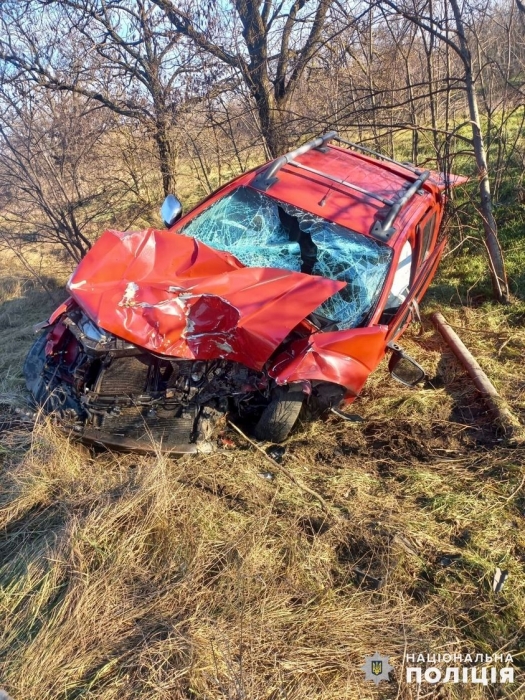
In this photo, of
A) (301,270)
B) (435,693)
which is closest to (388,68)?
(301,270)

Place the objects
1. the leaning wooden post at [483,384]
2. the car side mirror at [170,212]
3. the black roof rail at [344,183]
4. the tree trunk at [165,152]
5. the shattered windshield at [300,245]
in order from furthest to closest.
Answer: the tree trunk at [165,152] → the car side mirror at [170,212] → the black roof rail at [344,183] → the leaning wooden post at [483,384] → the shattered windshield at [300,245]

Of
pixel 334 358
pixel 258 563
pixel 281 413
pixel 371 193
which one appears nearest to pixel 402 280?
pixel 371 193

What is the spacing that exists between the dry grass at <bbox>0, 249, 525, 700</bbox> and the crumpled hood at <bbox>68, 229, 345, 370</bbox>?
0.76 meters

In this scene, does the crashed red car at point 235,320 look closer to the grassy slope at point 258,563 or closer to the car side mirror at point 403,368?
the car side mirror at point 403,368

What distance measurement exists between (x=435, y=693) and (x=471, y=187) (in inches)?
270

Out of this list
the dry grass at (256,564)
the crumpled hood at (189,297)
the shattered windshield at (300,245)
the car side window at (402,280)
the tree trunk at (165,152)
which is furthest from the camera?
the tree trunk at (165,152)

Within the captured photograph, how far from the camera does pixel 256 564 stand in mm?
2521

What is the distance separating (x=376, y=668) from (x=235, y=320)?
75.5 inches

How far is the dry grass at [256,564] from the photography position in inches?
81.0

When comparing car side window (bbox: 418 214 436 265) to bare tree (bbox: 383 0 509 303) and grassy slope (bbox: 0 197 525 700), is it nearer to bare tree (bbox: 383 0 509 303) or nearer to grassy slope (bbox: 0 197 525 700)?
bare tree (bbox: 383 0 509 303)

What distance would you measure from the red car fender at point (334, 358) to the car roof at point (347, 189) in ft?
2.95

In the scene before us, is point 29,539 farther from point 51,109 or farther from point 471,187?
point 471,187

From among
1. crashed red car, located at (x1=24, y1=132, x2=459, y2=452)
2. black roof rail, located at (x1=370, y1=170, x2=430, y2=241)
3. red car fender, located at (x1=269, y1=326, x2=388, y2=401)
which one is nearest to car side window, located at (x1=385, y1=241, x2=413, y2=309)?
crashed red car, located at (x1=24, y1=132, x2=459, y2=452)

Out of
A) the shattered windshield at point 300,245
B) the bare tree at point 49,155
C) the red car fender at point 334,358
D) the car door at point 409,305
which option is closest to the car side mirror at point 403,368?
the car door at point 409,305
